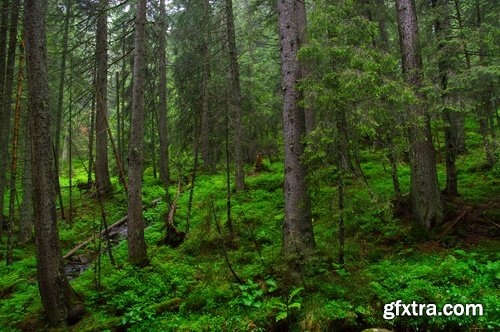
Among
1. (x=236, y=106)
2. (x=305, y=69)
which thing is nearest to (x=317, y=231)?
(x=305, y=69)

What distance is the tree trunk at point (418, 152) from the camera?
8.72 meters

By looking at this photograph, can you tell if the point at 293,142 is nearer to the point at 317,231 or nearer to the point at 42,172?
the point at 317,231

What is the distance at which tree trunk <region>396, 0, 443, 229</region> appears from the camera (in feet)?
28.6

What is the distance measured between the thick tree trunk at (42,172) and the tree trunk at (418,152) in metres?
7.89

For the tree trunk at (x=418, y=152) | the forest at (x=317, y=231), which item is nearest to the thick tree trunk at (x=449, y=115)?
the forest at (x=317, y=231)

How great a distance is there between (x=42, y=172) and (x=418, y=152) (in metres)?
8.27

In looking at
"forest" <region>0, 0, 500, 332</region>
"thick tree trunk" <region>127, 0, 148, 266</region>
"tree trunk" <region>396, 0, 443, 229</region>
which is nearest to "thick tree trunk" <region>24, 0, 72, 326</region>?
"forest" <region>0, 0, 500, 332</region>

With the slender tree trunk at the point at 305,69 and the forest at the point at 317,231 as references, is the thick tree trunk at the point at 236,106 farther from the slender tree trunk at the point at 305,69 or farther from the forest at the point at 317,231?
the slender tree trunk at the point at 305,69

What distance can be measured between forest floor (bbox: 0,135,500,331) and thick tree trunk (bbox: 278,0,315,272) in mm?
389

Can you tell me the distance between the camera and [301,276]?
689 centimetres

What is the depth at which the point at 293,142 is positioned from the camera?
770 cm

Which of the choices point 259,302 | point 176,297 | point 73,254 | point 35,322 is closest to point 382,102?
point 259,302

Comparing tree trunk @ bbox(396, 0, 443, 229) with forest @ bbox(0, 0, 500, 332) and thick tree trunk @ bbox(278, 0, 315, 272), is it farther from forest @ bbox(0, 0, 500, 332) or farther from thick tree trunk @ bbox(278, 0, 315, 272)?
thick tree trunk @ bbox(278, 0, 315, 272)

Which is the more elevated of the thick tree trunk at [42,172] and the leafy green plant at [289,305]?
the thick tree trunk at [42,172]
